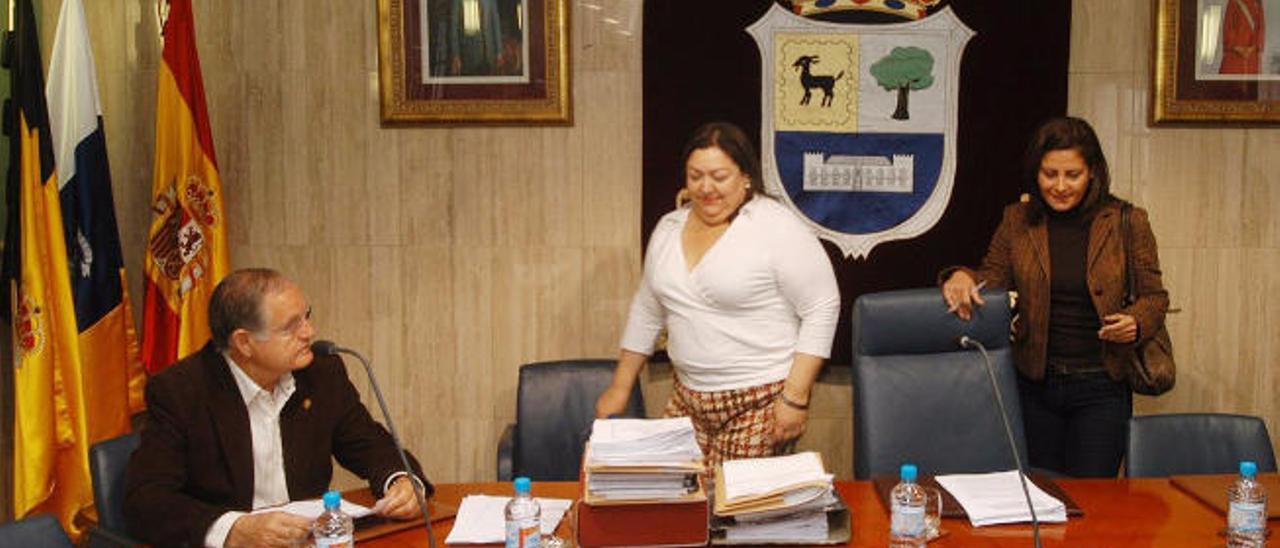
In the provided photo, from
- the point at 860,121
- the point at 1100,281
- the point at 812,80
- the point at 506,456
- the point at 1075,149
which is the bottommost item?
the point at 506,456

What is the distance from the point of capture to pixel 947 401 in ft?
9.66

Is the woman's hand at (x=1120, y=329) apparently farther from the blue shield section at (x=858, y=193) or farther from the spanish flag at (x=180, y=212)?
the spanish flag at (x=180, y=212)

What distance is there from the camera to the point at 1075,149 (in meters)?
3.04

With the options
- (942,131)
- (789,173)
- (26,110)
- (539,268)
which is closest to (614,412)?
(539,268)

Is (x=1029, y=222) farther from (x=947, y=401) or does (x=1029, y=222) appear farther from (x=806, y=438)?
(x=806, y=438)

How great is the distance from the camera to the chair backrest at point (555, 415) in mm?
3459

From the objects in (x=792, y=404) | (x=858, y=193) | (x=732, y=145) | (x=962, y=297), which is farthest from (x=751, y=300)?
(x=858, y=193)

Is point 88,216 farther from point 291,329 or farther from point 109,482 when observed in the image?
point 291,329

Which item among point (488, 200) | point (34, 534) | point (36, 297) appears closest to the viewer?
point (34, 534)

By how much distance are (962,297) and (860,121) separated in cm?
109

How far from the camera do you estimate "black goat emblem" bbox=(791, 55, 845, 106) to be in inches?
150

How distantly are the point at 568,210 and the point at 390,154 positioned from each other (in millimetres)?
617

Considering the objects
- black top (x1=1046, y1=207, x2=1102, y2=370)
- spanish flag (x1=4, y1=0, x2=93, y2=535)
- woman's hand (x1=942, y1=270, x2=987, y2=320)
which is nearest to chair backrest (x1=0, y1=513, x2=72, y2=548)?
spanish flag (x1=4, y1=0, x2=93, y2=535)

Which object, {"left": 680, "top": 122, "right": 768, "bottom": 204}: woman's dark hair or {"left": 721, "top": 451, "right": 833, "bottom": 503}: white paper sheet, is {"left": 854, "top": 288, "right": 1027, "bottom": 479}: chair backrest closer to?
{"left": 680, "top": 122, "right": 768, "bottom": 204}: woman's dark hair
